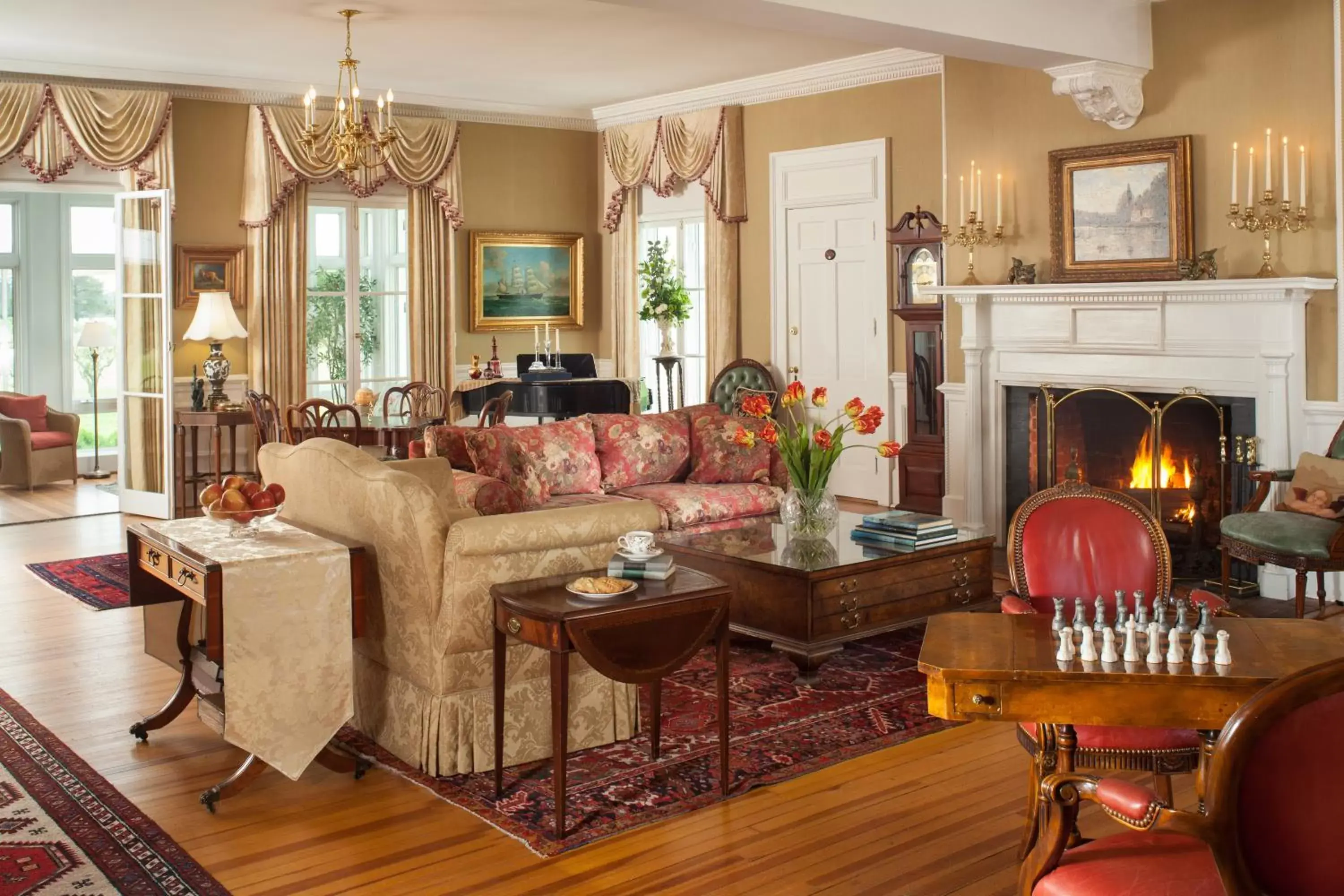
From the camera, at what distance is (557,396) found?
9961mm

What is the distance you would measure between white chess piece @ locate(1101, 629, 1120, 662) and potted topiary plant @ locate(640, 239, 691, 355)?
7978 millimetres

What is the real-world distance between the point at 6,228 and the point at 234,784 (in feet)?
32.1

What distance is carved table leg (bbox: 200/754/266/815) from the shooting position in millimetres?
3859

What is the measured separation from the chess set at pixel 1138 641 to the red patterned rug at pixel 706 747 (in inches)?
58.1

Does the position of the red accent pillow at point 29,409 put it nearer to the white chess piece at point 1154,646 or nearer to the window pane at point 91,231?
the window pane at point 91,231

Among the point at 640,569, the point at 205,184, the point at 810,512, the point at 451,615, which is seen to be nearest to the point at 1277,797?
the point at 640,569

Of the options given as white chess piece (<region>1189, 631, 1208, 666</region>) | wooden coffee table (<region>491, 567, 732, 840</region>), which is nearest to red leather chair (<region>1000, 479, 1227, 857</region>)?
white chess piece (<region>1189, 631, 1208, 666</region>)

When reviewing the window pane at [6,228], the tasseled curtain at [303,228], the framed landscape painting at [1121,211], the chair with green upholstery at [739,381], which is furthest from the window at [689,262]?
the window pane at [6,228]

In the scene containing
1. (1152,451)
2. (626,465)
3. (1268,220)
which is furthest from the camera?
(1152,451)

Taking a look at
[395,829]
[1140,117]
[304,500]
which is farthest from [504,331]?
[395,829]

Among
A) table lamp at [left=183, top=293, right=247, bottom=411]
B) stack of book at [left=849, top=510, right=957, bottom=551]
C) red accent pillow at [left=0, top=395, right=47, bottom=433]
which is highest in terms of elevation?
table lamp at [left=183, top=293, right=247, bottom=411]

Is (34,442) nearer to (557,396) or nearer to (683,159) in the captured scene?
(557,396)

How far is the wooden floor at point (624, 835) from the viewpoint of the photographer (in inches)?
133

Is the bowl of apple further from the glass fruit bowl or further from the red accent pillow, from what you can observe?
the red accent pillow
